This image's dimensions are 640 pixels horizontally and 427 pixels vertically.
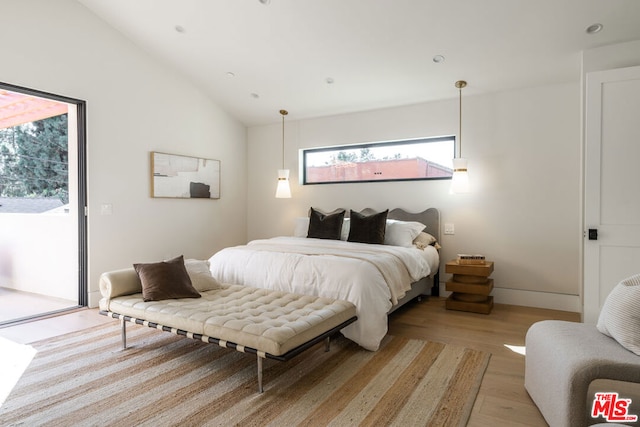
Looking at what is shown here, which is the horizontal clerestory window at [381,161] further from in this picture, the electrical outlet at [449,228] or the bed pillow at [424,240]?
the bed pillow at [424,240]

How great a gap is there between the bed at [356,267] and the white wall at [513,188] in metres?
0.45

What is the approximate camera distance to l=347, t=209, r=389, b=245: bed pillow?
4379 millimetres

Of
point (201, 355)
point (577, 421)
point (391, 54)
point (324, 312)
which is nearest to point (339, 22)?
point (391, 54)

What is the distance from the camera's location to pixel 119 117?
4.48 m

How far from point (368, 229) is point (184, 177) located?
2.72 meters

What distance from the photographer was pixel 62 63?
397 cm

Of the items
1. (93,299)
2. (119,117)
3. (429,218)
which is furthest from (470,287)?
(119,117)

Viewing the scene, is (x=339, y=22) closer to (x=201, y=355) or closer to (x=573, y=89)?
(x=573, y=89)

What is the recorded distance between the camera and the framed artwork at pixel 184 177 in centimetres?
493

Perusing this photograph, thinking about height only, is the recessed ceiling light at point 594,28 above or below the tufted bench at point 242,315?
above

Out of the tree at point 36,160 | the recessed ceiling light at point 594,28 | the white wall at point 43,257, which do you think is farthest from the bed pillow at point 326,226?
the recessed ceiling light at point 594,28

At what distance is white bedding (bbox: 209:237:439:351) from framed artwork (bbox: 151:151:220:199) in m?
1.73

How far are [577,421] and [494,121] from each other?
3544 mm

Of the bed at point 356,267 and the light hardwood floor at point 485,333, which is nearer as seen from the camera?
the light hardwood floor at point 485,333
